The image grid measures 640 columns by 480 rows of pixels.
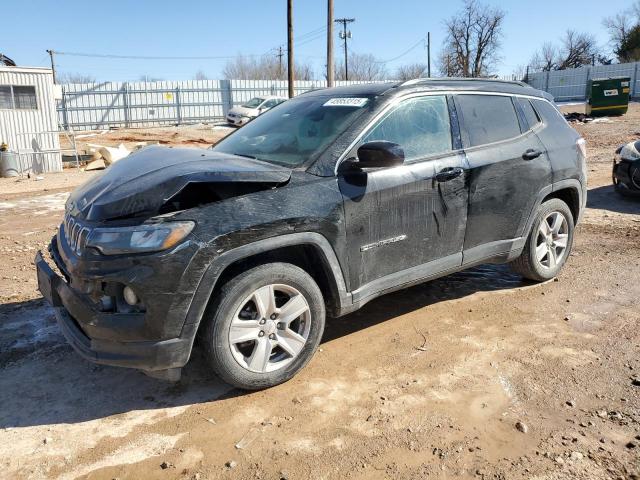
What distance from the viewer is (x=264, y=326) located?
3207 millimetres

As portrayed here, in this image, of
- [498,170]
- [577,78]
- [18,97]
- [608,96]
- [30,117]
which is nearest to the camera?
[498,170]

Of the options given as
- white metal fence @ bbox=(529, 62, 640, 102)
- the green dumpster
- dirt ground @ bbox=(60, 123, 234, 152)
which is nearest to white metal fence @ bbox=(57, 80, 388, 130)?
dirt ground @ bbox=(60, 123, 234, 152)

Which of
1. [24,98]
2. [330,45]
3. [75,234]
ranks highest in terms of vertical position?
[330,45]

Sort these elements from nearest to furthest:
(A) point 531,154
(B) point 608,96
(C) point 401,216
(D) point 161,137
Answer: (C) point 401,216 → (A) point 531,154 → (B) point 608,96 → (D) point 161,137

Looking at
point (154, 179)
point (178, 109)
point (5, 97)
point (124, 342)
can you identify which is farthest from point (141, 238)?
point (178, 109)

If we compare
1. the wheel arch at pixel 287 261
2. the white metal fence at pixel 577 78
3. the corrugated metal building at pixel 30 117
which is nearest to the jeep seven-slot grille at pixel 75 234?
the wheel arch at pixel 287 261

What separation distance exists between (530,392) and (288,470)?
155cm

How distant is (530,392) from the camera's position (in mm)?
3258

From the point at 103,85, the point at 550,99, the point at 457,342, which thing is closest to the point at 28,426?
the point at 457,342

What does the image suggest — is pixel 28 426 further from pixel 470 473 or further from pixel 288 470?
pixel 470 473

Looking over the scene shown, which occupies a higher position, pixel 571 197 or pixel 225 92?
pixel 225 92

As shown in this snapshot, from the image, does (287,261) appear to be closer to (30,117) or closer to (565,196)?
(565,196)

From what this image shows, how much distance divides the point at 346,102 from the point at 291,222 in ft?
4.04

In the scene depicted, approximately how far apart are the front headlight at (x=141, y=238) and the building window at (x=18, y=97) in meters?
15.0
